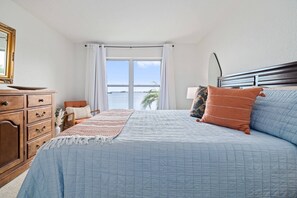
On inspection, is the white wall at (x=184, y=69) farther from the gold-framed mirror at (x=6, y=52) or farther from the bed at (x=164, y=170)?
the bed at (x=164, y=170)

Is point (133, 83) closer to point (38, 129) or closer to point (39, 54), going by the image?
point (39, 54)

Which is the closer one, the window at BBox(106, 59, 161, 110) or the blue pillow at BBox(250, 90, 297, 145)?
the blue pillow at BBox(250, 90, 297, 145)

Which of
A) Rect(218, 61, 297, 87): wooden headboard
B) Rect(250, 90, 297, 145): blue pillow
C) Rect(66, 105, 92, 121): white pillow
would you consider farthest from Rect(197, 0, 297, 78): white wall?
Rect(66, 105, 92, 121): white pillow

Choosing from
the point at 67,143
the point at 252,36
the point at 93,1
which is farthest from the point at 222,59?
the point at 67,143

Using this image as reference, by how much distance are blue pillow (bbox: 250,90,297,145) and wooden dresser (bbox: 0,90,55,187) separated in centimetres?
237

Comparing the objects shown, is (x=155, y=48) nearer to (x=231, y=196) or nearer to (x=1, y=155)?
(x=1, y=155)

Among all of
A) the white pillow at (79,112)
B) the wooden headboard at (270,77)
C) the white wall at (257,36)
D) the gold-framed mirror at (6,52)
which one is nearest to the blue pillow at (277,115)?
the wooden headboard at (270,77)

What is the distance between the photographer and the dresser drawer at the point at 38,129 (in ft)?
7.31

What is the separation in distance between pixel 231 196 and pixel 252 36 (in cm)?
197

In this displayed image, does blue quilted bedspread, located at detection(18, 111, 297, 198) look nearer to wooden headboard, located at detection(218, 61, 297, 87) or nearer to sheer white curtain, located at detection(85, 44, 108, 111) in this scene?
wooden headboard, located at detection(218, 61, 297, 87)

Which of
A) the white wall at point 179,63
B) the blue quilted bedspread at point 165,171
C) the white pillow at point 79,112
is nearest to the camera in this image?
the blue quilted bedspread at point 165,171

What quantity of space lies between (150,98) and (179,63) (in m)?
1.19

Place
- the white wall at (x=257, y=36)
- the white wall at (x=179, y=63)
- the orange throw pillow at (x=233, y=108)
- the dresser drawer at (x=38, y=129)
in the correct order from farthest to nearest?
the white wall at (x=179, y=63) → the dresser drawer at (x=38, y=129) → the white wall at (x=257, y=36) → the orange throw pillow at (x=233, y=108)

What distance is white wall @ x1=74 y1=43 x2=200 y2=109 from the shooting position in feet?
15.2
